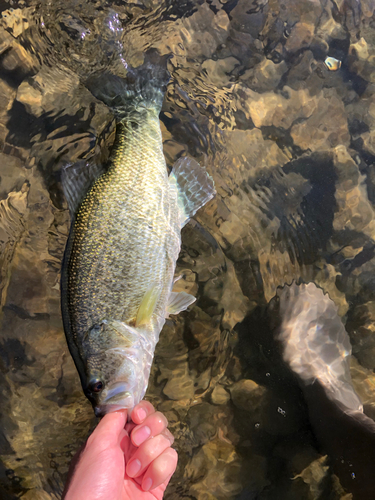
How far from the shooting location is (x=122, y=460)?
2.03m

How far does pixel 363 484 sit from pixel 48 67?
462cm

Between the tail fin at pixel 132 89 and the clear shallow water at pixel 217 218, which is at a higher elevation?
the tail fin at pixel 132 89

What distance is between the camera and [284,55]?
11.2 feet

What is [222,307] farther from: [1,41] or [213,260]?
[1,41]

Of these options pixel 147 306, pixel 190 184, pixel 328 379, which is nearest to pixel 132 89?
pixel 190 184

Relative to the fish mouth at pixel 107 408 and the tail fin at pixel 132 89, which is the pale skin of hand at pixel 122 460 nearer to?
the fish mouth at pixel 107 408

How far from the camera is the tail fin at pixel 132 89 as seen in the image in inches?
100

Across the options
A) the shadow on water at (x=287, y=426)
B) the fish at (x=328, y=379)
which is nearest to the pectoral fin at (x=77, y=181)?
the shadow on water at (x=287, y=426)

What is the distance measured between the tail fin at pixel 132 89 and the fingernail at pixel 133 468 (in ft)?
7.49

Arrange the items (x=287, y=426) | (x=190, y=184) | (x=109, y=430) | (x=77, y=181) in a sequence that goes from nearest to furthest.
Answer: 1. (x=109, y=430)
2. (x=77, y=181)
3. (x=190, y=184)
4. (x=287, y=426)

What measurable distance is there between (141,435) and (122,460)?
0.17m

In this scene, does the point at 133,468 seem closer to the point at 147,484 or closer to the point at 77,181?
the point at 147,484

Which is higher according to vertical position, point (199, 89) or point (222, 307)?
point (199, 89)

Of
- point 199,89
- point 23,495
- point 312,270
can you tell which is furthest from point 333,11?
point 23,495
